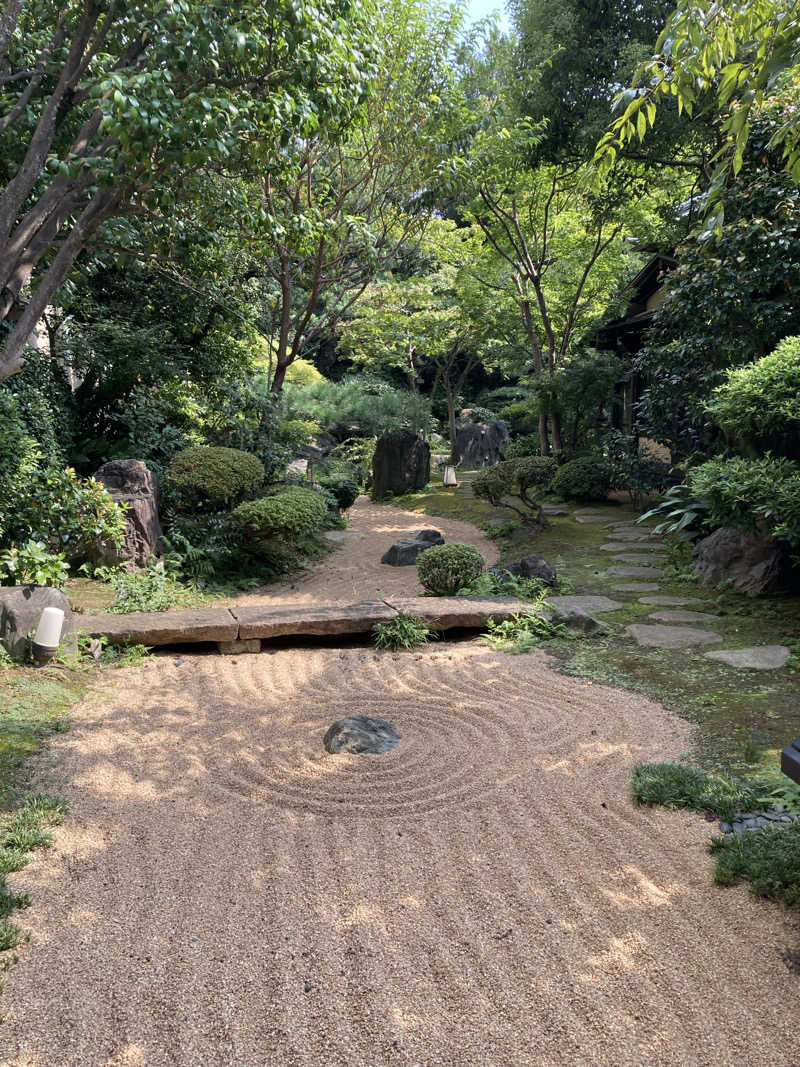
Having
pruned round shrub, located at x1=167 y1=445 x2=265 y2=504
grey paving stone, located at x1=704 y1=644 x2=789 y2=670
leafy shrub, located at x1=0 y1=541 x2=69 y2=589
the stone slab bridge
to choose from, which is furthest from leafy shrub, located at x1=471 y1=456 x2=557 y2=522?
leafy shrub, located at x1=0 y1=541 x2=69 y2=589

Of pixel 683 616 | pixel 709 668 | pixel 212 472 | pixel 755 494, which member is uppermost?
pixel 212 472

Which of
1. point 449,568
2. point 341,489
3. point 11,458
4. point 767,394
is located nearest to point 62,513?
point 11,458

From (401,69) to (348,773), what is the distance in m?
9.82

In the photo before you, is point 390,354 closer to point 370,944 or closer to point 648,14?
point 648,14

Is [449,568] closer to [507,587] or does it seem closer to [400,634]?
[507,587]

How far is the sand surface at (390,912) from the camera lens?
1.96 metres

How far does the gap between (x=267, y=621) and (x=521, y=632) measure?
83.7 inches

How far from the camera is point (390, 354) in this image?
67.4 feet

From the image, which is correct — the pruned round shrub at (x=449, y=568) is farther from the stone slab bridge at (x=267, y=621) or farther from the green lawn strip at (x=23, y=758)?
the green lawn strip at (x=23, y=758)

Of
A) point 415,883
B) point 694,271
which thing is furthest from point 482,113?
point 415,883

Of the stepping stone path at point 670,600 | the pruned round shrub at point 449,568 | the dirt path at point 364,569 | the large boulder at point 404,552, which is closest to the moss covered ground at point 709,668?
the stepping stone path at point 670,600

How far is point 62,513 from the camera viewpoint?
664cm

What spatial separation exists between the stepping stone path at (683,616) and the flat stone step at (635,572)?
133cm

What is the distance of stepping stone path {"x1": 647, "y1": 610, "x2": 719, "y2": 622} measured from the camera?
6020 mm
